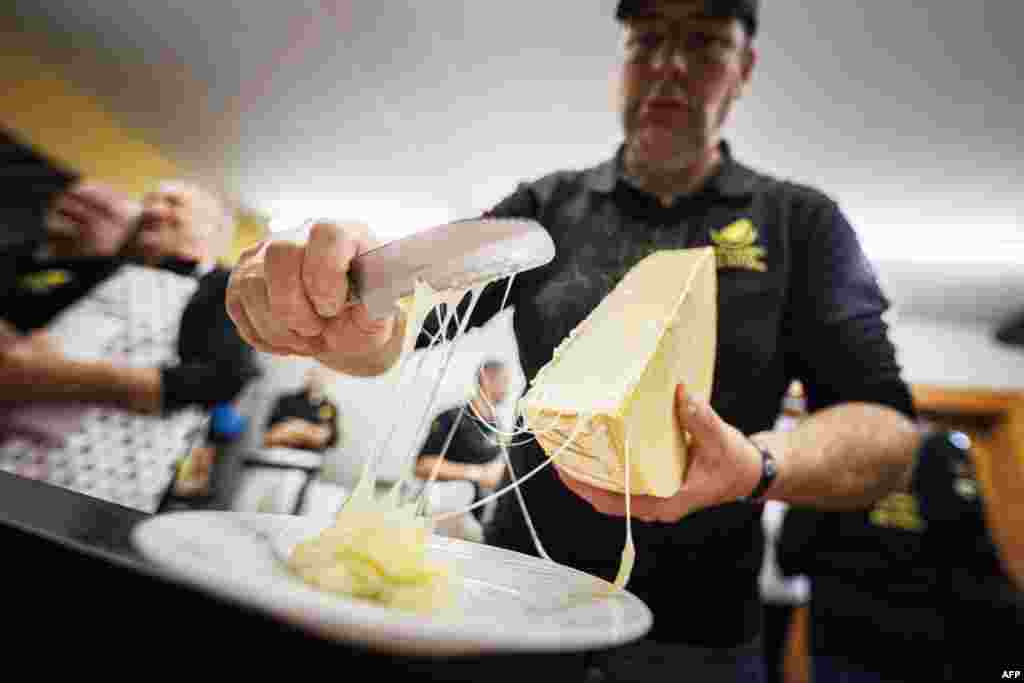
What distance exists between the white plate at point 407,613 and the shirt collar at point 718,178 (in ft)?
1.16

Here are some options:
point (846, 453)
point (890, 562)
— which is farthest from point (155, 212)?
point (890, 562)

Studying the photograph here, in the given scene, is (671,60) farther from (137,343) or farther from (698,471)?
(137,343)

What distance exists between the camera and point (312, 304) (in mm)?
399

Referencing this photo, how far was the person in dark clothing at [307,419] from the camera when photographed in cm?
48

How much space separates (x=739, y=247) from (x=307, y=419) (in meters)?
0.42

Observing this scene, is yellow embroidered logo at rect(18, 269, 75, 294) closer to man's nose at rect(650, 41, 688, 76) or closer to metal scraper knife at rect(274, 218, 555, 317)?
metal scraper knife at rect(274, 218, 555, 317)

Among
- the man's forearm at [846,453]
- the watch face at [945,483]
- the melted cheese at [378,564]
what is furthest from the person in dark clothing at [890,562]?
the melted cheese at [378,564]

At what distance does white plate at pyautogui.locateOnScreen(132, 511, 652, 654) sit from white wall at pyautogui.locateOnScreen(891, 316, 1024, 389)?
1406mm

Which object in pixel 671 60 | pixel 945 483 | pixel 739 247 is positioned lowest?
pixel 945 483

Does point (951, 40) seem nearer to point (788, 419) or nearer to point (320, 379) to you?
point (788, 419)

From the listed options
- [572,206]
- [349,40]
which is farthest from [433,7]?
[572,206]

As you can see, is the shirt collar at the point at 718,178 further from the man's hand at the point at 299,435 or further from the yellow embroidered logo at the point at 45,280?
the yellow embroidered logo at the point at 45,280

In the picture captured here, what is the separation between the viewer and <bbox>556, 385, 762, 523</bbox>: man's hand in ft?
1.07

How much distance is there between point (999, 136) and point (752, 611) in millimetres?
505
